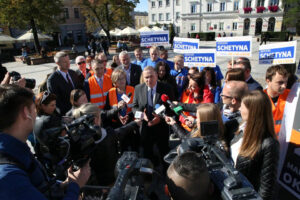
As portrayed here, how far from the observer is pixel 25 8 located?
12.8 meters

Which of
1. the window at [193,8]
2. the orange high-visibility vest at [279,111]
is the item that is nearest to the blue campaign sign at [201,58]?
the orange high-visibility vest at [279,111]

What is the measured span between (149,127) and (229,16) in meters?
48.0

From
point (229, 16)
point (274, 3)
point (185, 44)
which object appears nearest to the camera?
point (185, 44)

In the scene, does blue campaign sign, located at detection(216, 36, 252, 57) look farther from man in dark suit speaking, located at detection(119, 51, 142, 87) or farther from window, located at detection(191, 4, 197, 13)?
window, located at detection(191, 4, 197, 13)

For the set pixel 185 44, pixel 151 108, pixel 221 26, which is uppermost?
pixel 221 26

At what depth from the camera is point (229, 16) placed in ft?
143

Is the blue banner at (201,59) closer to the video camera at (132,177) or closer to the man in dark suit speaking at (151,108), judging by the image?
the man in dark suit speaking at (151,108)

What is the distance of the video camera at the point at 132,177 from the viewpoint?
2.84 feet

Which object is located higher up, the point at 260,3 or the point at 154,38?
the point at 260,3

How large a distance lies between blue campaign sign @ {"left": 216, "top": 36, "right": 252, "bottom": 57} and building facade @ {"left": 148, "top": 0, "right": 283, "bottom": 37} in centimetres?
4282

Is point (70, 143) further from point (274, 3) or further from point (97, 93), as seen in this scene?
point (274, 3)

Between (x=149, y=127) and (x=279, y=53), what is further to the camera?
(x=279, y=53)

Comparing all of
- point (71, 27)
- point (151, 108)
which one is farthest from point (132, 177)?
point (71, 27)

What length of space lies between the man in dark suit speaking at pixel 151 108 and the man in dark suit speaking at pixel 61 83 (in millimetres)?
1412
